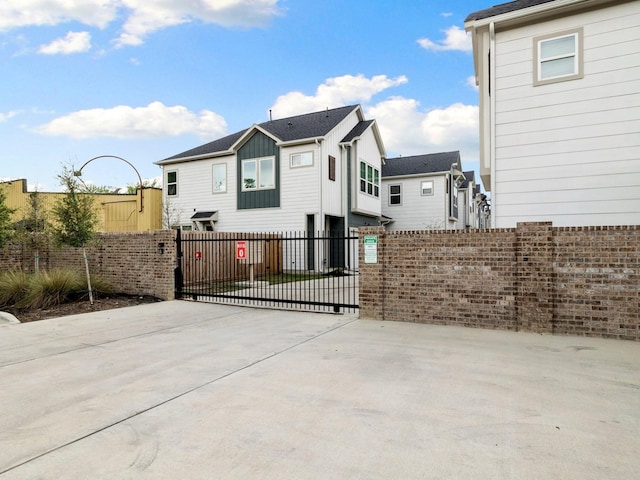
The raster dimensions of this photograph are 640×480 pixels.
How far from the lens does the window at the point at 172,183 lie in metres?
21.5

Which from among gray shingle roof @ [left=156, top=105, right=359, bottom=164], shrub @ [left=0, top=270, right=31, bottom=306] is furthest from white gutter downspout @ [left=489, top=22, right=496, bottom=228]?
shrub @ [left=0, top=270, right=31, bottom=306]

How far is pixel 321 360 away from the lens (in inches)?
197

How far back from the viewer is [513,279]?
649 cm

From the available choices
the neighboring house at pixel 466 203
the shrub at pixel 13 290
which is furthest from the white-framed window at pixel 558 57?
the neighboring house at pixel 466 203

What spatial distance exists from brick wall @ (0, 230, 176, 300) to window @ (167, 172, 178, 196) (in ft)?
30.3

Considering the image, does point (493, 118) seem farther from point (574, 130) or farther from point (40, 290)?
point (40, 290)

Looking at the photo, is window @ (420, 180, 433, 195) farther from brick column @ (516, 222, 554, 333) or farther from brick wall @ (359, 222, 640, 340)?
brick column @ (516, 222, 554, 333)

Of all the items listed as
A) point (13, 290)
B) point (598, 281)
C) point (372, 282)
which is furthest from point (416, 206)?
point (13, 290)

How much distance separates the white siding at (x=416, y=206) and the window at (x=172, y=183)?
45.1 ft

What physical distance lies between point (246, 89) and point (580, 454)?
17712 mm

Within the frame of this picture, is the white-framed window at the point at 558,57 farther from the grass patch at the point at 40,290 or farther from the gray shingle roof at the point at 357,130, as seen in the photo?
the grass patch at the point at 40,290

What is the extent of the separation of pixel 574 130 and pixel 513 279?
4.21m

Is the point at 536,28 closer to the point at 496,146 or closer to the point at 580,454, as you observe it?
the point at 496,146

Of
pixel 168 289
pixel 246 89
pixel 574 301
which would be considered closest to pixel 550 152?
pixel 574 301
